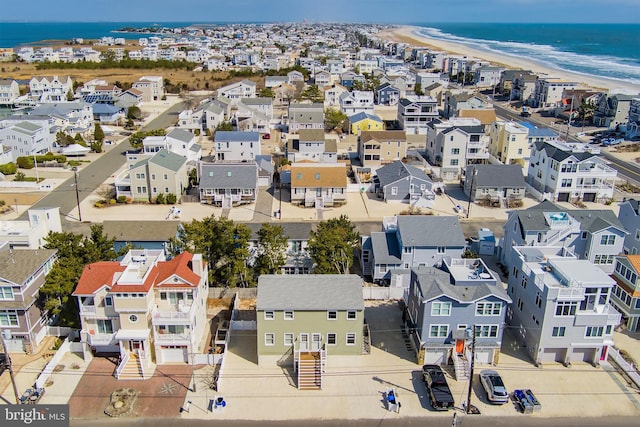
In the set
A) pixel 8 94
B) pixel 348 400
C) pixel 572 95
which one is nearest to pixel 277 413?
pixel 348 400

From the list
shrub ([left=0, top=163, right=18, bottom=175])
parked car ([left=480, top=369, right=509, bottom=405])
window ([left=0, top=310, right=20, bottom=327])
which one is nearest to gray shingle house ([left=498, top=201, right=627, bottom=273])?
parked car ([left=480, top=369, right=509, bottom=405])

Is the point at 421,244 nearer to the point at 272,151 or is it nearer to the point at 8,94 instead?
the point at 272,151

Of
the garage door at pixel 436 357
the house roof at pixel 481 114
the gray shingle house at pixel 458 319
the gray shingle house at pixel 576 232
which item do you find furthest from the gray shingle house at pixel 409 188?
the house roof at pixel 481 114

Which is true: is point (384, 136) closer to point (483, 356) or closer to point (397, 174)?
point (397, 174)

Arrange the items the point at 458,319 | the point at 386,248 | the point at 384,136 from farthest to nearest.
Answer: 1. the point at 384,136
2. the point at 386,248
3. the point at 458,319

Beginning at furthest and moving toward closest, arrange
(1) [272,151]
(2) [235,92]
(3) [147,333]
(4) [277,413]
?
(2) [235,92] < (1) [272,151] < (3) [147,333] < (4) [277,413]

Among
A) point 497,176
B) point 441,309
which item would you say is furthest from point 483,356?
point 497,176
